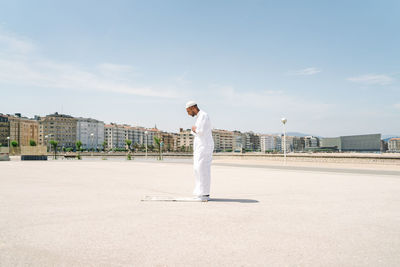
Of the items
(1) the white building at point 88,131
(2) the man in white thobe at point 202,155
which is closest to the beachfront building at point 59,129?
(1) the white building at point 88,131

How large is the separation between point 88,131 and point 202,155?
644 ft

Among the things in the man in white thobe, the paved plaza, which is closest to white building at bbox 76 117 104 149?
the man in white thobe

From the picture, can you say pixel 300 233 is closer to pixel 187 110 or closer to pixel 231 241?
pixel 231 241

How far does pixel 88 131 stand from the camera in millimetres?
189000

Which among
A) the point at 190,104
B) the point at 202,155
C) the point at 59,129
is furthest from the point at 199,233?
the point at 59,129

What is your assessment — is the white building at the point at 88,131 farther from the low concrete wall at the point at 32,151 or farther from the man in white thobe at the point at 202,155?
the man in white thobe at the point at 202,155

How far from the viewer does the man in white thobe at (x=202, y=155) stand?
21.2 ft

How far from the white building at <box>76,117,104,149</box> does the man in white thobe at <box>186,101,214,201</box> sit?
185 m

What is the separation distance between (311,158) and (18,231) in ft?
95.3

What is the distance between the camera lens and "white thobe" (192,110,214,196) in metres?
6.46

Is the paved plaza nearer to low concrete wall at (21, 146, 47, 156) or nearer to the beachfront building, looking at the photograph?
low concrete wall at (21, 146, 47, 156)

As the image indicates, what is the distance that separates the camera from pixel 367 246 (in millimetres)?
3225

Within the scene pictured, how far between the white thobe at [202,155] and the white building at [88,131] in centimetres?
18536

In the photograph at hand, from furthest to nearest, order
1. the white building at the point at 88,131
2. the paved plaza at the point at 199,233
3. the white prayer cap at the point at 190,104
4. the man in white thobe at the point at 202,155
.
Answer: the white building at the point at 88,131 < the white prayer cap at the point at 190,104 < the man in white thobe at the point at 202,155 < the paved plaza at the point at 199,233
